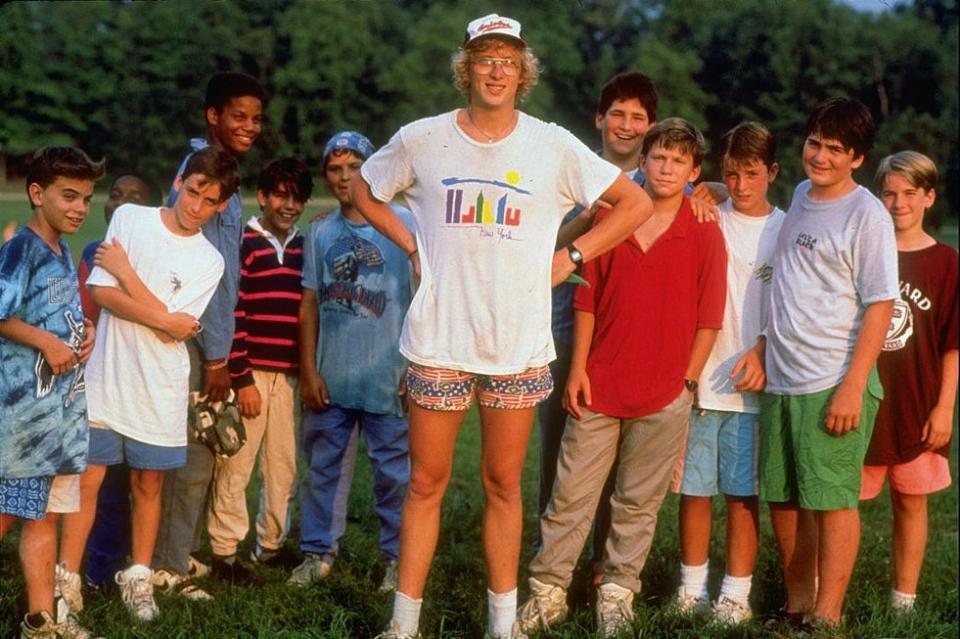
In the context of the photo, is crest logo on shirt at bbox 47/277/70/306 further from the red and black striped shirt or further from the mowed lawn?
the mowed lawn

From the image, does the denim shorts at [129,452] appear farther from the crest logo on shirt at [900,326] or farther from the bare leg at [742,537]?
the crest logo on shirt at [900,326]

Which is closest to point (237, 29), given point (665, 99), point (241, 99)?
point (665, 99)

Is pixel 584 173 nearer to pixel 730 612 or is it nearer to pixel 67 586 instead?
pixel 730 612

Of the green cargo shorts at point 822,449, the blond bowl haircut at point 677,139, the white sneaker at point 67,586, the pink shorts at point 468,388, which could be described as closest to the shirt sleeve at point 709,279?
the blond bowl haircut at point 677,139

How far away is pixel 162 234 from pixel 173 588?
148 cm

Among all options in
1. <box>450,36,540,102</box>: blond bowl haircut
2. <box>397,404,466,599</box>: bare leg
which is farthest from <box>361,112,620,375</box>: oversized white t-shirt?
<box>397,404,466,599</box>: bare leg

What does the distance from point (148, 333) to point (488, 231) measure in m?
1.45

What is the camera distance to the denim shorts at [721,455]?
14.4ft

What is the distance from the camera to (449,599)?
4.68m

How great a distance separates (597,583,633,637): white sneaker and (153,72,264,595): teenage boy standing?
1614 millimetres

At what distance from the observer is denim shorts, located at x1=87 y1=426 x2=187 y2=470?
13.5 feet

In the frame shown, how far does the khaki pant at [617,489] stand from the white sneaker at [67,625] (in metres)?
1.67

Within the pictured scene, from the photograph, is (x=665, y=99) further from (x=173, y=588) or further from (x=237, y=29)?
(x=173, y=588)

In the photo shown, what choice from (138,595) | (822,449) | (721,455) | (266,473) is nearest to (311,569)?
(266,473)
